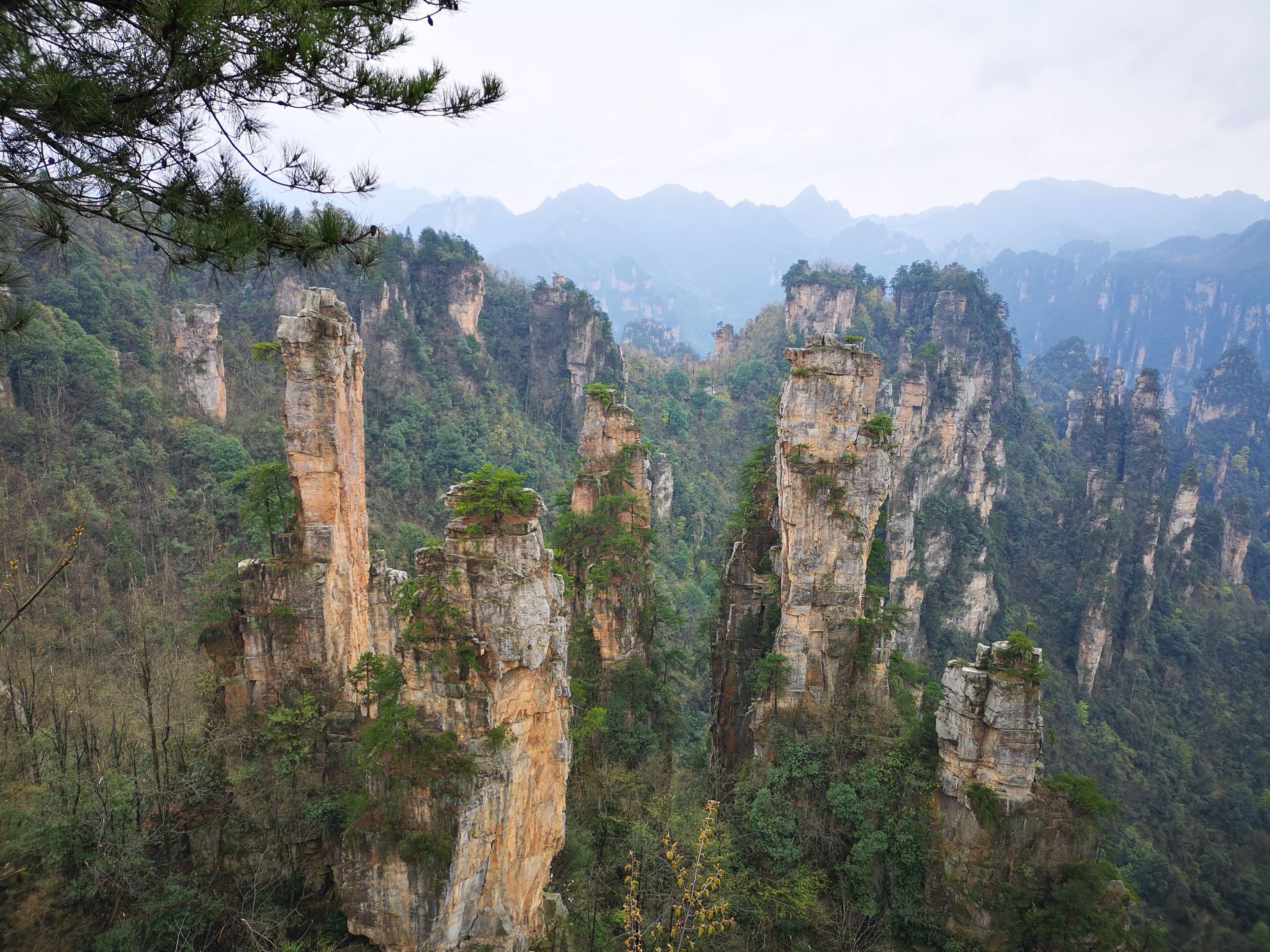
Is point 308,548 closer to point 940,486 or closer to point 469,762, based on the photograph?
point 469,762

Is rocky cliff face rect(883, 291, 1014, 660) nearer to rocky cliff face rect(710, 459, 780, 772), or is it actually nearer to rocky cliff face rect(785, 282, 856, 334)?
rocky cliff face rect(785, 282, 856, 334)

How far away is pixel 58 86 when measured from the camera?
381 centimetres

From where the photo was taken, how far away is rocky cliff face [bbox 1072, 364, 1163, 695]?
40.3 meters

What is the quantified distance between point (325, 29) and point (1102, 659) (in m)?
49.0

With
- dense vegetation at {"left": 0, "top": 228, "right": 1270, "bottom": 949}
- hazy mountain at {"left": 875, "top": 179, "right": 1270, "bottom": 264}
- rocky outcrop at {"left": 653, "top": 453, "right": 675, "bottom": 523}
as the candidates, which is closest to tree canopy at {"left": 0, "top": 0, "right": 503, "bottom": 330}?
dense vegetation at {"left": 0, "top": 228, "right": 1270, "bottom": 949}

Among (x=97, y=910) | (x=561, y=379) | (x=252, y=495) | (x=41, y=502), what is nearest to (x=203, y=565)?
(x=41, y=502)

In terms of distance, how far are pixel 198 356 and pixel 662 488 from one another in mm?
26670

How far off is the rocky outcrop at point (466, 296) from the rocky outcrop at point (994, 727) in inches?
1829

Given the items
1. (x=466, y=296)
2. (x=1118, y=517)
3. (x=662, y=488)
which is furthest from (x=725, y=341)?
(x=1118, y=517)

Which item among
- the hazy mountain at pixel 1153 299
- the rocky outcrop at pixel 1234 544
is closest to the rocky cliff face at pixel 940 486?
the rocky outcrop at pixel 1234 544

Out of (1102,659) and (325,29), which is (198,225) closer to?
(325,29)

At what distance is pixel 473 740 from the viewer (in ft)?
33.4

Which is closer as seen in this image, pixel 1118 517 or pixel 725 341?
pixel 1118 517

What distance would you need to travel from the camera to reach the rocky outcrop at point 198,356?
116 ft
